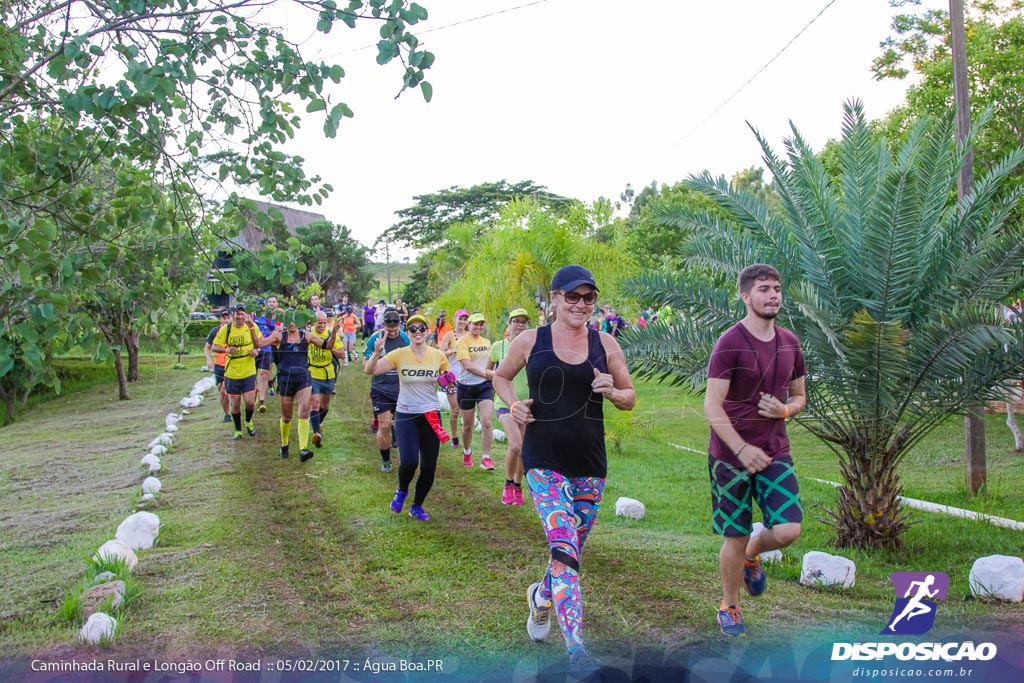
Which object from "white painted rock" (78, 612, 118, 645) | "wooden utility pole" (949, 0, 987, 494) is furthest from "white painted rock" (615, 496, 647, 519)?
"white painted rock" (78, 612, 118, 645)

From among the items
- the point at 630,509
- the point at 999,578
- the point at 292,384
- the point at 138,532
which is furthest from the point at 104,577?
the point at 999,578

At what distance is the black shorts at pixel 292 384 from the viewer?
36.0 feet

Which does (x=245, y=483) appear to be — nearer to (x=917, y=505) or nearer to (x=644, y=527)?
(x=644, y=527)

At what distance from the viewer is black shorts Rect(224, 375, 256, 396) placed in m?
12.4

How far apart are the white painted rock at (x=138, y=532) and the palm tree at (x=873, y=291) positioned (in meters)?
4.23

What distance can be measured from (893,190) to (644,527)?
3545mm

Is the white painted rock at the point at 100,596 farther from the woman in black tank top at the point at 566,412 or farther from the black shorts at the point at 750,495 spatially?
the black shorts at the point at 750,495

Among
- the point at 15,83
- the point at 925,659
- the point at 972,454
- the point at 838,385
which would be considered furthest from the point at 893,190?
the point at 15,83

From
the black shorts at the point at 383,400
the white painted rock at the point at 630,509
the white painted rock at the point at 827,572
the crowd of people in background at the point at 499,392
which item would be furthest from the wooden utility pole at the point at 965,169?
the black shorts at the point at 383,400

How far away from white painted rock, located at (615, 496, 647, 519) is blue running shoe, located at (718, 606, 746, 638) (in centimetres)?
330

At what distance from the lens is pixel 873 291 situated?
6375 mm

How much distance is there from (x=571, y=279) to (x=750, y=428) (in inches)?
49.3

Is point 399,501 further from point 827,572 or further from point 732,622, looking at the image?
point 732,622

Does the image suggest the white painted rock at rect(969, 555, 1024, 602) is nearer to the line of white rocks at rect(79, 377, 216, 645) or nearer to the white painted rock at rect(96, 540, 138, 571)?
the line of white rocks at rect(79, 377, 216, 645)
